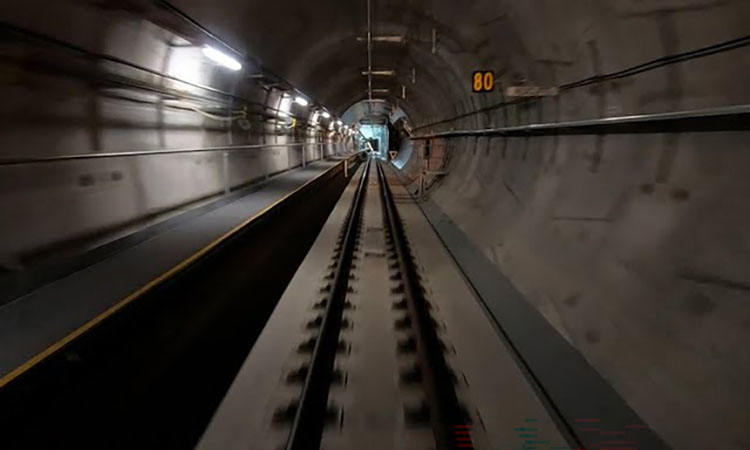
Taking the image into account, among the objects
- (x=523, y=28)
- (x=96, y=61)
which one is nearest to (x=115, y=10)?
(x=96, y=61)

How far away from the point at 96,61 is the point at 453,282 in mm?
5059

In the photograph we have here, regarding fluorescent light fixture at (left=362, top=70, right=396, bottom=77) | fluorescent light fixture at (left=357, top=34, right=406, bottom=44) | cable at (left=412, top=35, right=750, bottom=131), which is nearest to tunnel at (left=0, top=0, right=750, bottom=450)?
cable at (left=412, top=35, right=750, bottom=131)

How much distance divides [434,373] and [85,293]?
352cm

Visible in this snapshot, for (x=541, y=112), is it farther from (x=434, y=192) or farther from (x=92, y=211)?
(x=434, y=192)

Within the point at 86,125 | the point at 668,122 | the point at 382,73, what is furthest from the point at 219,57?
the point at 382,73

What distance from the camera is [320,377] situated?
3166 millimetres

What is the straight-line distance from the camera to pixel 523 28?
4848 mm

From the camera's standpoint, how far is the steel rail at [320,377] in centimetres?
249

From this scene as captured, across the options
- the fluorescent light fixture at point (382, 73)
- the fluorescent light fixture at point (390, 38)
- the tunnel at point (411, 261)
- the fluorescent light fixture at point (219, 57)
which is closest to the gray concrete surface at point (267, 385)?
the tunnel at point (411, 261)

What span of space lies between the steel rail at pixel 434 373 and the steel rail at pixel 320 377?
2.21 feet

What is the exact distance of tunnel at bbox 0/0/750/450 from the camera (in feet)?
8.09

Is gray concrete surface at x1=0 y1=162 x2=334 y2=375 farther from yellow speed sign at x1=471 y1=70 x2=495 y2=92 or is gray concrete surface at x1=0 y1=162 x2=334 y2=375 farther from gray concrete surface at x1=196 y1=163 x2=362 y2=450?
yellow speed sign at x1=471 y1=70 x2=495 y2=92

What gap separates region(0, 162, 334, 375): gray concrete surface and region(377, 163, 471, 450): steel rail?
276 cm

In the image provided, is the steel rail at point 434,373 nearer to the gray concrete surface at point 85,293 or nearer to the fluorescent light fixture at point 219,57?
the gray concrete surface at point 85,293
